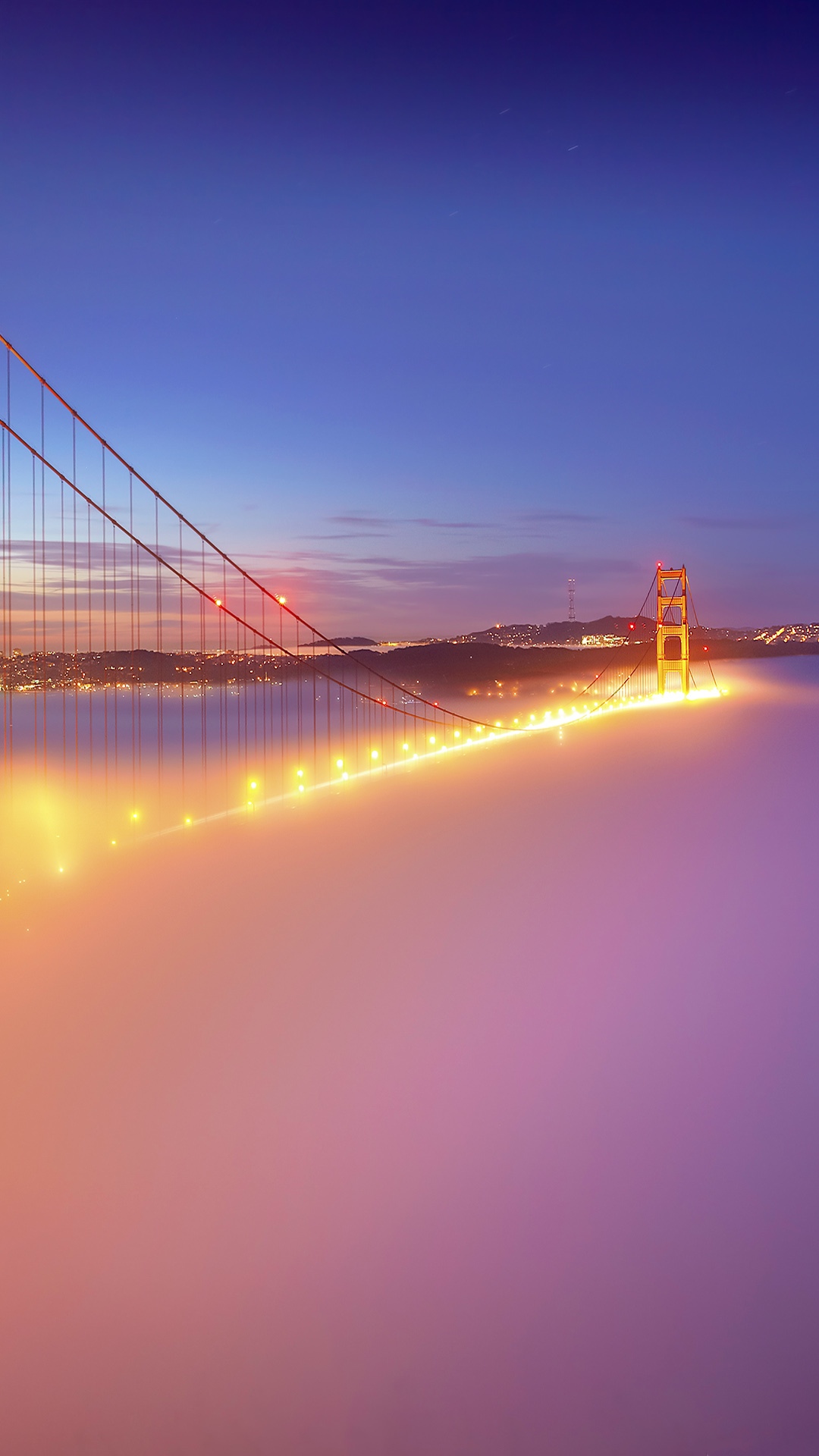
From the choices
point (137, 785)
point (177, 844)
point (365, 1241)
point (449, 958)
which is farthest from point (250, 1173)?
point (137, 785)

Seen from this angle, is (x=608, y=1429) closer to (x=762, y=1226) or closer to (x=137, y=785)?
(x=762, y=1226)

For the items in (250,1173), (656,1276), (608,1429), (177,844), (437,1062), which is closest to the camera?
(608,1429)

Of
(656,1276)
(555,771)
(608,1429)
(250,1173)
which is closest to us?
(608,1429)

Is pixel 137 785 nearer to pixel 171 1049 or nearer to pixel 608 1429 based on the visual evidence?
pixel 171 1049

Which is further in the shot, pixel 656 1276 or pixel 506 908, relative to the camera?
pixel 506 908

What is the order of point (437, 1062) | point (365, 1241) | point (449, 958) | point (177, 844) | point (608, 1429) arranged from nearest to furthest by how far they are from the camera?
point (608, 1429)
point (365, 1241)
point (437, 1062)
point (449, 958)
point (177, 844)

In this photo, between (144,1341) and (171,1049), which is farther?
(171,1049)

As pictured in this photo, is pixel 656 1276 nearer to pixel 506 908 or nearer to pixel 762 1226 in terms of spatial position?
pixel 762 1226

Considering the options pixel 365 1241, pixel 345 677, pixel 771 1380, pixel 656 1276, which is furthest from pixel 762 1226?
pixel 345 677

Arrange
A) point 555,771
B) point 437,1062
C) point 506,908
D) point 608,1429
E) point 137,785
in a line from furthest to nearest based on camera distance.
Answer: point 137,785 → point 555,771 → point 506,908 → point 437,1062 → point 608,1429
